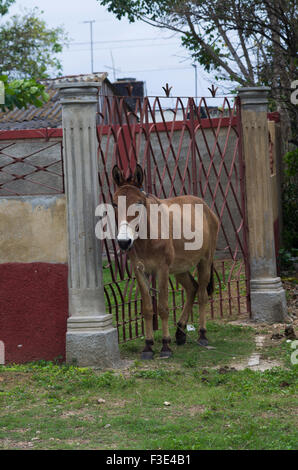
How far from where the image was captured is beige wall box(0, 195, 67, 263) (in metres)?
7.54

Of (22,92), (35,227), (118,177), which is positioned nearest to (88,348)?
(35,227)

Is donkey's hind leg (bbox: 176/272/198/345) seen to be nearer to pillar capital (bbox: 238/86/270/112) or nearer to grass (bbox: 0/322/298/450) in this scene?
grass (bbox: 0/322/298/450)

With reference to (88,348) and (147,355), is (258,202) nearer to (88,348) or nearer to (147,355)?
(147,355)

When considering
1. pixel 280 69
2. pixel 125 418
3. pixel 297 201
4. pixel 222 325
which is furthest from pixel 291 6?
pixel 125 418

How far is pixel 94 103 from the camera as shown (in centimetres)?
739

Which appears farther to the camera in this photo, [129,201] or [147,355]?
[147,355]

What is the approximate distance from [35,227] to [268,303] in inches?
130

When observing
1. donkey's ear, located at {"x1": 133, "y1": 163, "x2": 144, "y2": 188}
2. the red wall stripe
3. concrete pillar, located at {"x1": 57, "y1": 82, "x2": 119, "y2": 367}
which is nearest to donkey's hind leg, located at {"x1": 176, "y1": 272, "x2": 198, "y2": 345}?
concrete pillar, located at {"x1": 57, "y1": 82, "x2": 119, "y2": 367}

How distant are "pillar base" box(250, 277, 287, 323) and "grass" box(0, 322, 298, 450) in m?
1.48

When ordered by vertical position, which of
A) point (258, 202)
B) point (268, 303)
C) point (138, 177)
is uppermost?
point (138, 177)

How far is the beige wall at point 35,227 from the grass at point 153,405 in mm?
1114

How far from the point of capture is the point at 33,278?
7520 mm

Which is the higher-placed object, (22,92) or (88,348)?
(22,92)

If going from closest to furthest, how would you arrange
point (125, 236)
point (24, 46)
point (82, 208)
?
→ 1. point (125, 236)
2. point (82, 208)
3. point (24, 46)
